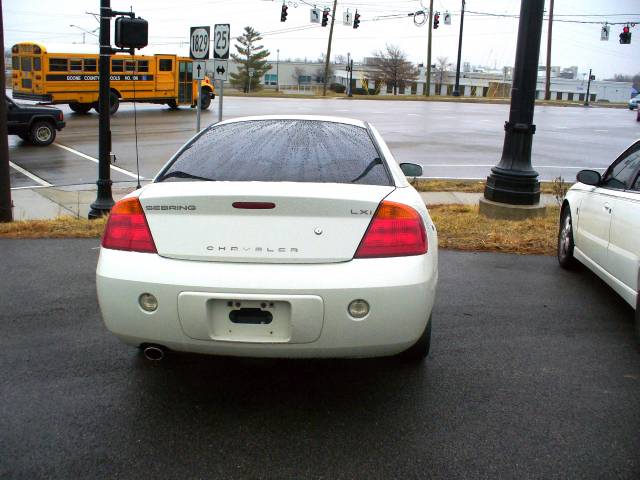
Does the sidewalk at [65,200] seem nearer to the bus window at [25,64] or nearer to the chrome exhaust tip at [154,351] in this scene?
the chrome exhaust tip at [154,351]

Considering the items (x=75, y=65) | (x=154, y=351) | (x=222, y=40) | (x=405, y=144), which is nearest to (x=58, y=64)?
(x=75, y=65)

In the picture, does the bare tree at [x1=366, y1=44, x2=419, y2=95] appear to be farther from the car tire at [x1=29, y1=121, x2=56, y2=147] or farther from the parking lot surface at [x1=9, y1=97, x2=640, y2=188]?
the car tire at [x1=29, y1=121, x2=56, y2=147]

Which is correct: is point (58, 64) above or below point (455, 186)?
above

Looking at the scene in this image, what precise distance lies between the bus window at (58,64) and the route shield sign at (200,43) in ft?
54.9

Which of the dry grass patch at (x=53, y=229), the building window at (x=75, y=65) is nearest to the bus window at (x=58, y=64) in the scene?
the building window at (x=75, y=65)

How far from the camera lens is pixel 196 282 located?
10.5ft

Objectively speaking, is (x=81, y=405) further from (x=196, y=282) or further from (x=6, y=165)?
(x=6, y=165)

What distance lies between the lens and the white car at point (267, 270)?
320 cm

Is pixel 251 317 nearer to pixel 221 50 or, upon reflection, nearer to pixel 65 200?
pixel 65 200

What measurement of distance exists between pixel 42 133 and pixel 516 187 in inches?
552

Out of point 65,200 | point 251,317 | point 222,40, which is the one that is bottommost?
point 65,200

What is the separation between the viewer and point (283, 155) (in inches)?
156

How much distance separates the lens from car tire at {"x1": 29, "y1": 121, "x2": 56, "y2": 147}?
1823 cm

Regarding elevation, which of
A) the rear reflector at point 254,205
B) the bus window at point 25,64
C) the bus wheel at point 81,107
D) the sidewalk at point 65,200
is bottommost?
the sidewalk at point 65,200
